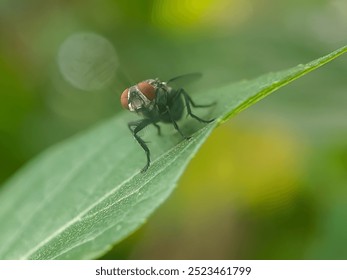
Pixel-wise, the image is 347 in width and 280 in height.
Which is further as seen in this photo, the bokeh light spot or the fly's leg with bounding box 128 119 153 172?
the bokeh light spot

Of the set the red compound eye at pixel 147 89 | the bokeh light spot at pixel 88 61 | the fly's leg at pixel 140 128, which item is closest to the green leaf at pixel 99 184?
the fly's leg at pixel 140 128

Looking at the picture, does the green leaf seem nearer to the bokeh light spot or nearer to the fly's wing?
the fly's wing

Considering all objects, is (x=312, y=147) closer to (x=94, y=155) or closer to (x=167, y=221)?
(x=167, y=221)

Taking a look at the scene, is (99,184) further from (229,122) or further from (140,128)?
(229,122)

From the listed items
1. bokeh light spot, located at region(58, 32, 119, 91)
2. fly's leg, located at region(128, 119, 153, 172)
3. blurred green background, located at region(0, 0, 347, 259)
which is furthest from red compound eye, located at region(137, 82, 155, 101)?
bokeh light spot, located at region(58, 32, 119, 91)

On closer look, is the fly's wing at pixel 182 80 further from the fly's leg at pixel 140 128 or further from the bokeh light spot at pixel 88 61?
the bokeh light spot at pixel 88 61
